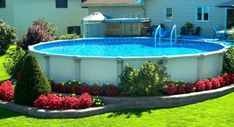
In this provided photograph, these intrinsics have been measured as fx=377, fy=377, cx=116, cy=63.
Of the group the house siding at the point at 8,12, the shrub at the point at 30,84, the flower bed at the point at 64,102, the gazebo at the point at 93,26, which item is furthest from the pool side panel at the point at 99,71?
the house siding at the point at 8,12

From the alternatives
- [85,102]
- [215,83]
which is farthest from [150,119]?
[215,83]

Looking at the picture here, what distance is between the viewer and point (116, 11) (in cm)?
3725

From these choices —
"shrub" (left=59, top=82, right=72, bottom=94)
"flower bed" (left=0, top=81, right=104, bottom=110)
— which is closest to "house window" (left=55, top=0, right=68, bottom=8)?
"shrub" (left=59, top=82, right=72, bottom=94)

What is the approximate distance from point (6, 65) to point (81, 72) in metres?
5.29

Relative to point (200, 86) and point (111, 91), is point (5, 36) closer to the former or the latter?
point (111, 91)

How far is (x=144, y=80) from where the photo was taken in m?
13.0

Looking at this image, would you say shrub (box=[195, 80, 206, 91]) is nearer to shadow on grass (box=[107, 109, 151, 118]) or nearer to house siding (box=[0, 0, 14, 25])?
shadow on grass (box=[107, 109, 151, 118])

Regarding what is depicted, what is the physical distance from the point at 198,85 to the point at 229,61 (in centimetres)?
266

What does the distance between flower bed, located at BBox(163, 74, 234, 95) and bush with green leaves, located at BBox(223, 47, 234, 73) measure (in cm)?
77

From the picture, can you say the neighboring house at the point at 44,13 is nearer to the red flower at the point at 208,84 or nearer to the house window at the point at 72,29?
the house window at the point at 72,29

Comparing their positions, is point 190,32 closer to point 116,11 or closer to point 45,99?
point 116,11

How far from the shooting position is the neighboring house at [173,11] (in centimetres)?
3125

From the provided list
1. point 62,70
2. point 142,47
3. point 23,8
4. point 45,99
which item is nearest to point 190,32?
point 142,47

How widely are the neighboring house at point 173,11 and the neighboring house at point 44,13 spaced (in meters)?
4.31
